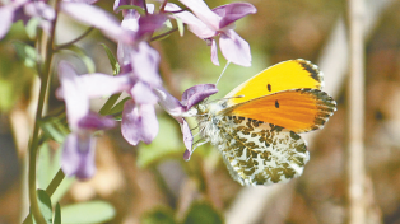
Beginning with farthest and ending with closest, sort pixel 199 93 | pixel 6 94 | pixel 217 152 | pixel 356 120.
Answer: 1. pixel 356 120
2. pixel 217 152
3. pixel 6 94
4. pixel 199 93

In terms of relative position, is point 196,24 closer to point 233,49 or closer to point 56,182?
point 233,49

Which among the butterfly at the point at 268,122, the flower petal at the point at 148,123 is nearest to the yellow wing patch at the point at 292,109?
the butterfly at the point at 268,122

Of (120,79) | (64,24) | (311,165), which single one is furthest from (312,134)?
(120,79)

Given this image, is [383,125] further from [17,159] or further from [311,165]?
[17,159]

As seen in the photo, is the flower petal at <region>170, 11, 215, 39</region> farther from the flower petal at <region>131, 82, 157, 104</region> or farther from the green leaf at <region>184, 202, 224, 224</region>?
the green leaf at <region>184, 202, 224, 224</region>

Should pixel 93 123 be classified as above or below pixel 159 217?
above

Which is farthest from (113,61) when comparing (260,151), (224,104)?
(260,151)
